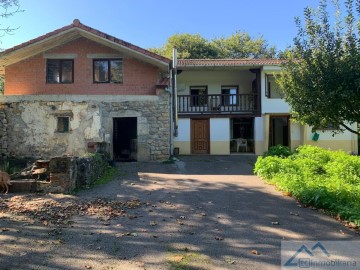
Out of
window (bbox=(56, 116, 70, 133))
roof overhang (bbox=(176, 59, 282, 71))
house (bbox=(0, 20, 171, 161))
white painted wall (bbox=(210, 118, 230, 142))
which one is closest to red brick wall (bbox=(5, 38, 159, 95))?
house (bbox=(0, 20, 171, 161))

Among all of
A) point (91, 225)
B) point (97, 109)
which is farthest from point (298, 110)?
→ point (97, 109)

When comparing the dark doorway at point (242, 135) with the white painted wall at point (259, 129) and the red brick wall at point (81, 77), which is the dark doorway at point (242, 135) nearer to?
the white painted wall at point (259, 129)

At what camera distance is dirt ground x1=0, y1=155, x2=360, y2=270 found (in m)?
4.33

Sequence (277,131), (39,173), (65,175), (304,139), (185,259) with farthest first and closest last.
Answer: (277,131), (304,139), (39,173), (65,175), (185,259)

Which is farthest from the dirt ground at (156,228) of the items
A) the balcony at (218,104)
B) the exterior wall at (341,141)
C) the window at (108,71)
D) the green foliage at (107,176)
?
the exterior wall at (341,141)

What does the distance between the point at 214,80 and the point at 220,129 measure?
388 centimetres

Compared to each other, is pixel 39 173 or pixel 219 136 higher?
pixel 219 136

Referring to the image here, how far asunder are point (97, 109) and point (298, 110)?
30.2ft

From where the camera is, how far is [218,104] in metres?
21.1

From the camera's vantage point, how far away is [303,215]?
258 inches

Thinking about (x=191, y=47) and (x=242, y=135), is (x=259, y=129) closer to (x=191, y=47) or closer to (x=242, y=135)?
(x=242, y=135)

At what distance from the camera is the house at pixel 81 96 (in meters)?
15.1

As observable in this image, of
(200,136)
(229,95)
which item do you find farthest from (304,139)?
(200,136)

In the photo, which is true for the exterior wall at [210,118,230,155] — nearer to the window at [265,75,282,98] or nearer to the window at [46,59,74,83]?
the window at [265,75,282,98]
